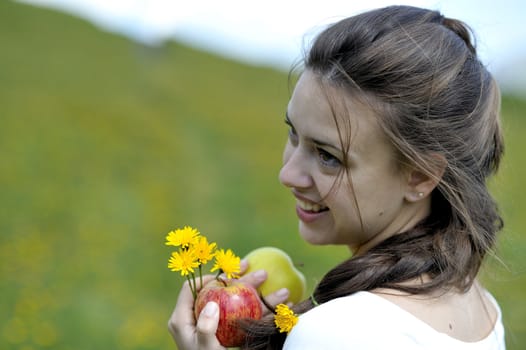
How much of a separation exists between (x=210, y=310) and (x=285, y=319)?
0.27 meters

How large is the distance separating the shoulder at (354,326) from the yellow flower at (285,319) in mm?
50

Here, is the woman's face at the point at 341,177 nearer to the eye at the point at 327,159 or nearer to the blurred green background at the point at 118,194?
the eye at the point at 327,159

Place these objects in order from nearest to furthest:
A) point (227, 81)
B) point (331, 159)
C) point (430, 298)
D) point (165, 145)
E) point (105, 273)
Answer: point (430, 298), point (331, 159), point (105, 273), point (165, 145), point (227, 81)

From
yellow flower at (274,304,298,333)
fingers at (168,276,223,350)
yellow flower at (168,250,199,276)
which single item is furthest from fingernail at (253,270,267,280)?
yellow flower at (274,304,298,333)

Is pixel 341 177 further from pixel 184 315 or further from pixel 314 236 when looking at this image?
pixel 184 315

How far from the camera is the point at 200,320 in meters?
1.80

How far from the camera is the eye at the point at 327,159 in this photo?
183cm

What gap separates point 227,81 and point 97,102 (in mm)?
10647

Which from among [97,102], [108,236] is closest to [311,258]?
[108,236]

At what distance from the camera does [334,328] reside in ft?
4.93

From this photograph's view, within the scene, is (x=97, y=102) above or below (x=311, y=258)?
above

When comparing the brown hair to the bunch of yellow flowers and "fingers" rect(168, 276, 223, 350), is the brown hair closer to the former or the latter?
"fingers" rect(168, 276, 223, 350)

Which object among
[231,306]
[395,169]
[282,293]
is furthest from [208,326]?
[395,169]

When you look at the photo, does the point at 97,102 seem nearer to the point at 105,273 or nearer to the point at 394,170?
the point at 105,273
